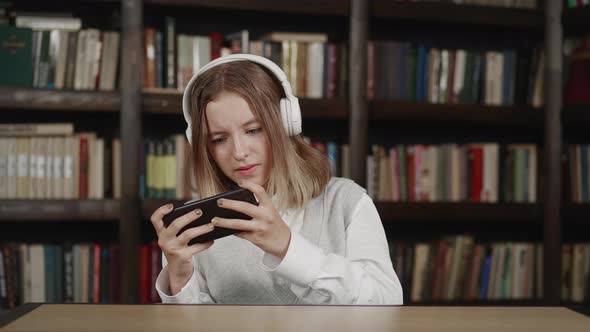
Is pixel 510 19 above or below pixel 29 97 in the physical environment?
above

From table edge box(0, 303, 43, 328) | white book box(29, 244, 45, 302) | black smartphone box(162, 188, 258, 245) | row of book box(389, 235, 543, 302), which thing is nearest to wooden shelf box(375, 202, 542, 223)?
row of book box(389, 235, 543, 302)

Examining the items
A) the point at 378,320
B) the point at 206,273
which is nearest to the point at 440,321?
the point at 378,320

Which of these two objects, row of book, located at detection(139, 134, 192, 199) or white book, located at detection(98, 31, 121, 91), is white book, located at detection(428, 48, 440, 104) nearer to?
row of book, located at detection(139, 134, 192, 199)

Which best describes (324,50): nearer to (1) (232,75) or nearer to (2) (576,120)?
(2) (576,120)

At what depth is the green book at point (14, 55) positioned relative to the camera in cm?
220

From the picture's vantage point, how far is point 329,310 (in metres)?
0.86

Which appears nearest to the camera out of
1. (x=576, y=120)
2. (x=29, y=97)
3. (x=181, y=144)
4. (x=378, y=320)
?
(x=378, y=320)

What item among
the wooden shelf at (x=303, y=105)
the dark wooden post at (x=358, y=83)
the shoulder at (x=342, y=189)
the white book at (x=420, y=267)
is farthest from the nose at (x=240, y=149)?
the white book at (x=420, y=267)

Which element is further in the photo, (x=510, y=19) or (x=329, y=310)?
(x=510, y=19)

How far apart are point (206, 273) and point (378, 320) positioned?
0.62 meters

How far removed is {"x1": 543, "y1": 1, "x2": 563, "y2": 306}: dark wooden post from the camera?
2.52m

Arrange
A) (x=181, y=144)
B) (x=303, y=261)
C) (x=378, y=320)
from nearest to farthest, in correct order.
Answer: (x=378, y=320)
(x=303, y=261)
(x=181, y=144)

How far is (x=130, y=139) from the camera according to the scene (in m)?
2.24

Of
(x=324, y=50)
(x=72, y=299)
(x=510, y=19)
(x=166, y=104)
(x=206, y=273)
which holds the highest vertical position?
(x=510, y=19)
